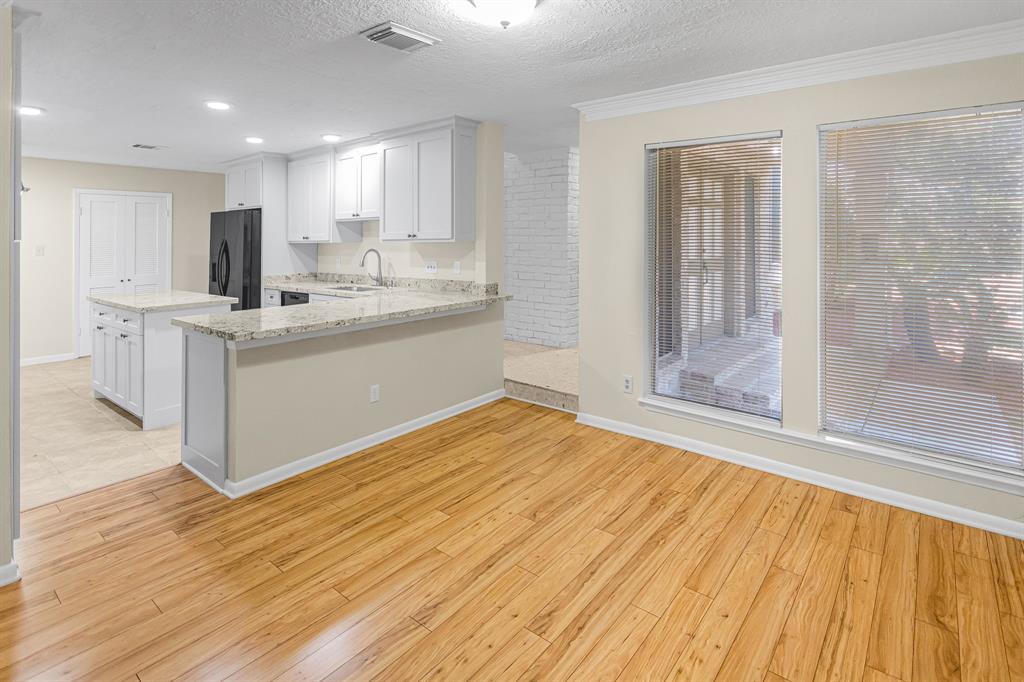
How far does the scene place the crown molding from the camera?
8.43 ft

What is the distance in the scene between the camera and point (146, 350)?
4023 mm

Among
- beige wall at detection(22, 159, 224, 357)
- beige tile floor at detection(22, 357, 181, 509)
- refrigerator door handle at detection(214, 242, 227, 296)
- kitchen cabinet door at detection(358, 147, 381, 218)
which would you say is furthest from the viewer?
refrigerator door handle at detection(214, 242, 227, 296)

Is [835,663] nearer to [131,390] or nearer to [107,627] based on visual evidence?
[107,627]

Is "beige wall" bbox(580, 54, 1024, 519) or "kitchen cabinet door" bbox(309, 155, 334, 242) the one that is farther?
"kitchen cabinet door" bbox(309, 155, 334, 242)

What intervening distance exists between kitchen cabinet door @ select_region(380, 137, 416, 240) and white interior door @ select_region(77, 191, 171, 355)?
13.0 ft

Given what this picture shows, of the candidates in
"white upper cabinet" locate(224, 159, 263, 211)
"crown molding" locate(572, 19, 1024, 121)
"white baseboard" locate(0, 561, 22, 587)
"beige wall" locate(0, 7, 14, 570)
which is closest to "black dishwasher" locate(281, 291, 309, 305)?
"white upper cabinet" locate(224, 159, 263, 211)

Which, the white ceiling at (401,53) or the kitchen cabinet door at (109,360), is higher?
the white ceiling at (401,53)

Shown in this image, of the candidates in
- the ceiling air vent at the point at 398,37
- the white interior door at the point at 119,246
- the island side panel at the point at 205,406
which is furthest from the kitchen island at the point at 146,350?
the white interior door at the point at 119,246

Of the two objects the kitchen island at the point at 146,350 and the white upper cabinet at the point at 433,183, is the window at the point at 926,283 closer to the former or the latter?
the white upper cabinet at the point at 433,183

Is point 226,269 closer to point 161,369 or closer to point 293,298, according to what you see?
point 293,298

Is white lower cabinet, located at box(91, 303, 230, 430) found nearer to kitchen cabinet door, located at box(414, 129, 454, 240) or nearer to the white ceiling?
the white ceiling

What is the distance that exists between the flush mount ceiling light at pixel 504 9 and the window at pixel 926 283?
1.82 m

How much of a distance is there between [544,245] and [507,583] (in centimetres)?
470

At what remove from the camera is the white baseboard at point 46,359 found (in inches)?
247
